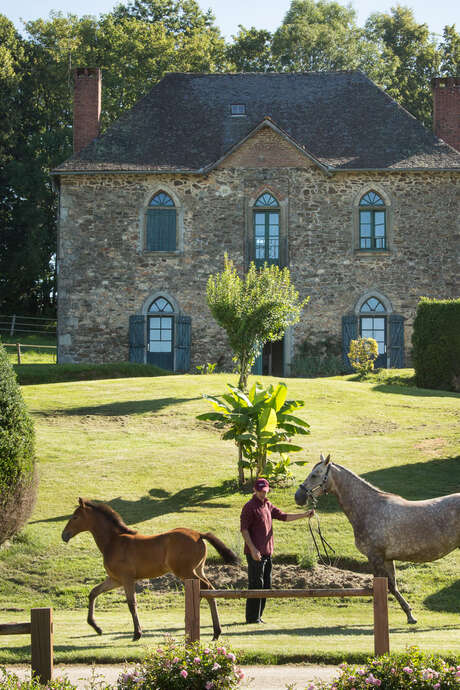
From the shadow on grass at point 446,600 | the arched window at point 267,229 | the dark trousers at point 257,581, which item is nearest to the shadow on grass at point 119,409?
the shadow on grass at point 446,600

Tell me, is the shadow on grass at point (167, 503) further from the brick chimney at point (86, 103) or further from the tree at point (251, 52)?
the tree at point (251, 52)

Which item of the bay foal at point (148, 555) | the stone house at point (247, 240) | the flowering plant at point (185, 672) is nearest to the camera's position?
the flowering plant at point (185, 672)

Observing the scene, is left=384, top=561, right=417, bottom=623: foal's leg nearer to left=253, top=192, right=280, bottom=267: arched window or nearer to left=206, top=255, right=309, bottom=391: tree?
left=206, top=255, right=309, bottom=391: tree

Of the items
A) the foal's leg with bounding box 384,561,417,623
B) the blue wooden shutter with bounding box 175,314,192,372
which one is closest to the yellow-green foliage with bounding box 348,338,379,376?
the blue wooden shutter with bounding box 175,314,192,372

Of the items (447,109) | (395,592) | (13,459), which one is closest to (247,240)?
(447,109)

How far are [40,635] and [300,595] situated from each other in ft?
7.16

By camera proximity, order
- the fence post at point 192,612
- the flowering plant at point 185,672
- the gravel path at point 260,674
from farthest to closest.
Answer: the gravel path at point 260,674 < the fence post at point 192,612 < the flowering plant at point 185,672

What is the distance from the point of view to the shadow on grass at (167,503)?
15180mm

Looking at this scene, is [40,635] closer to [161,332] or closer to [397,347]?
[161,332]

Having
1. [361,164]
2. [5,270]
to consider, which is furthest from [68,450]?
[5,270]

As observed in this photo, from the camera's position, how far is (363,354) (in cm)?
2931

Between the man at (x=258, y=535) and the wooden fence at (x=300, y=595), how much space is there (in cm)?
266

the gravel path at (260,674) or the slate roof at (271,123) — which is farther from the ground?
the slate roof at (271,123)

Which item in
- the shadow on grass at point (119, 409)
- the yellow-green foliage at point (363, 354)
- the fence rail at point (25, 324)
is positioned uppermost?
the fence rail at point (25, 324)
